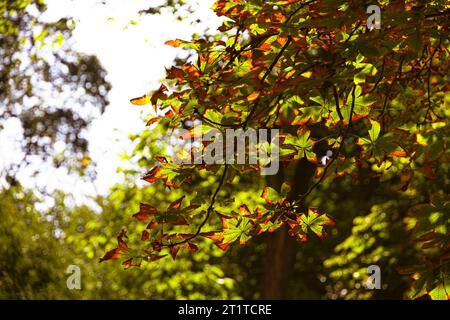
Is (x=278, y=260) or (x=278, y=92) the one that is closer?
(x=278, y=92)

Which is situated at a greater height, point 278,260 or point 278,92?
point 278,92

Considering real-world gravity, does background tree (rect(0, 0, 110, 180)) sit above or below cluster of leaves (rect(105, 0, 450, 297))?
above

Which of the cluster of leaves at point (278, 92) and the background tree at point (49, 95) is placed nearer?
the cluster of leaves at point (278, 92)

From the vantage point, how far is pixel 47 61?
389 inches

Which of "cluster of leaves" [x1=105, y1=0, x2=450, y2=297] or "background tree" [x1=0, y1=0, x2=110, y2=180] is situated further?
"background tree" [x1=0, y1=0, x2=110, y2=180]

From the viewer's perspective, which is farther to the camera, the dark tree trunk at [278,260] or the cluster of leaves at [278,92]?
the dark tree trunk at [278,260]

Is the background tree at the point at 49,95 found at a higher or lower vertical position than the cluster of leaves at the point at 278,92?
higher

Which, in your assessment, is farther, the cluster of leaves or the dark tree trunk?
the dark tree trunk

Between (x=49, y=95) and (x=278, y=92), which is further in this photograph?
(x=49, y=95)

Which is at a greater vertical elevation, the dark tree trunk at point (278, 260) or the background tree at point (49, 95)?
the background tree at point (49, 95)
